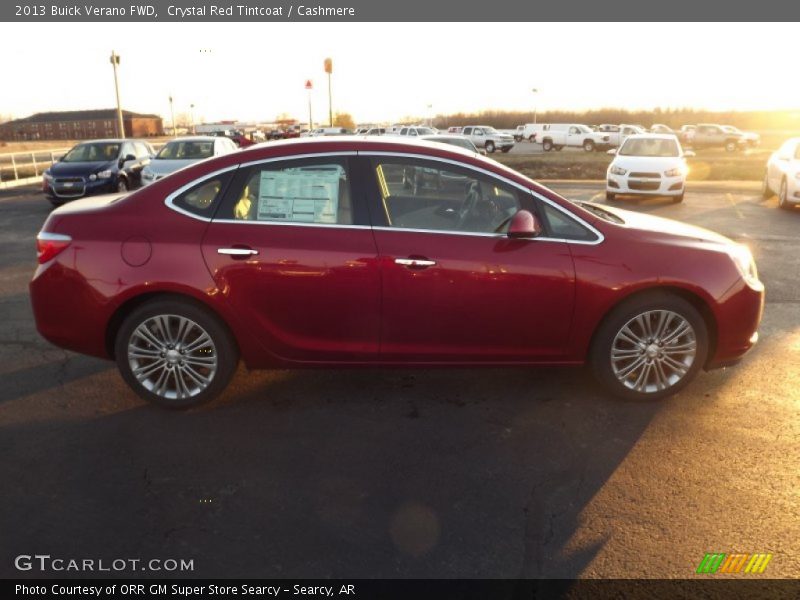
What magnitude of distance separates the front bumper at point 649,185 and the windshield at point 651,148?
1154 mm

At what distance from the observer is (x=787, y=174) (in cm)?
1404

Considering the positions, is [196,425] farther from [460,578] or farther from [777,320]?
Result: [777,320]

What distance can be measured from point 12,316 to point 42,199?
12.9m

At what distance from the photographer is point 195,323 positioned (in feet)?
14.0

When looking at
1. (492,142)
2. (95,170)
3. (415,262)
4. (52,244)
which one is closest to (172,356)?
(52,244)

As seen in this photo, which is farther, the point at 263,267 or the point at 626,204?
the point at 626,204

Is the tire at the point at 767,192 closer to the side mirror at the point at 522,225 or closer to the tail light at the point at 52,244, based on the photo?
the side mirror at the point at 522,225

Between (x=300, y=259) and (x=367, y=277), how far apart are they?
0.45m

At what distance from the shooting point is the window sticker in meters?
4.25

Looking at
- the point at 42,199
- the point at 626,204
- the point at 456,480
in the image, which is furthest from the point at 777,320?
the point at 42,199

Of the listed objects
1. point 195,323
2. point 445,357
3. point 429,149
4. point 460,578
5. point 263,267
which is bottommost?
point 460,578

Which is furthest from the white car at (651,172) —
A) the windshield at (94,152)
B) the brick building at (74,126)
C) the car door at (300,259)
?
the brick building at (74,126)

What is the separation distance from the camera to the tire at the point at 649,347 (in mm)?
4367

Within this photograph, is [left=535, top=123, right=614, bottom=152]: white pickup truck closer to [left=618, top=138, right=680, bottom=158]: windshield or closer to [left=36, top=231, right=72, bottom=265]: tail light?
[left=618, top=138, right=680, bottom=158]: windshield
